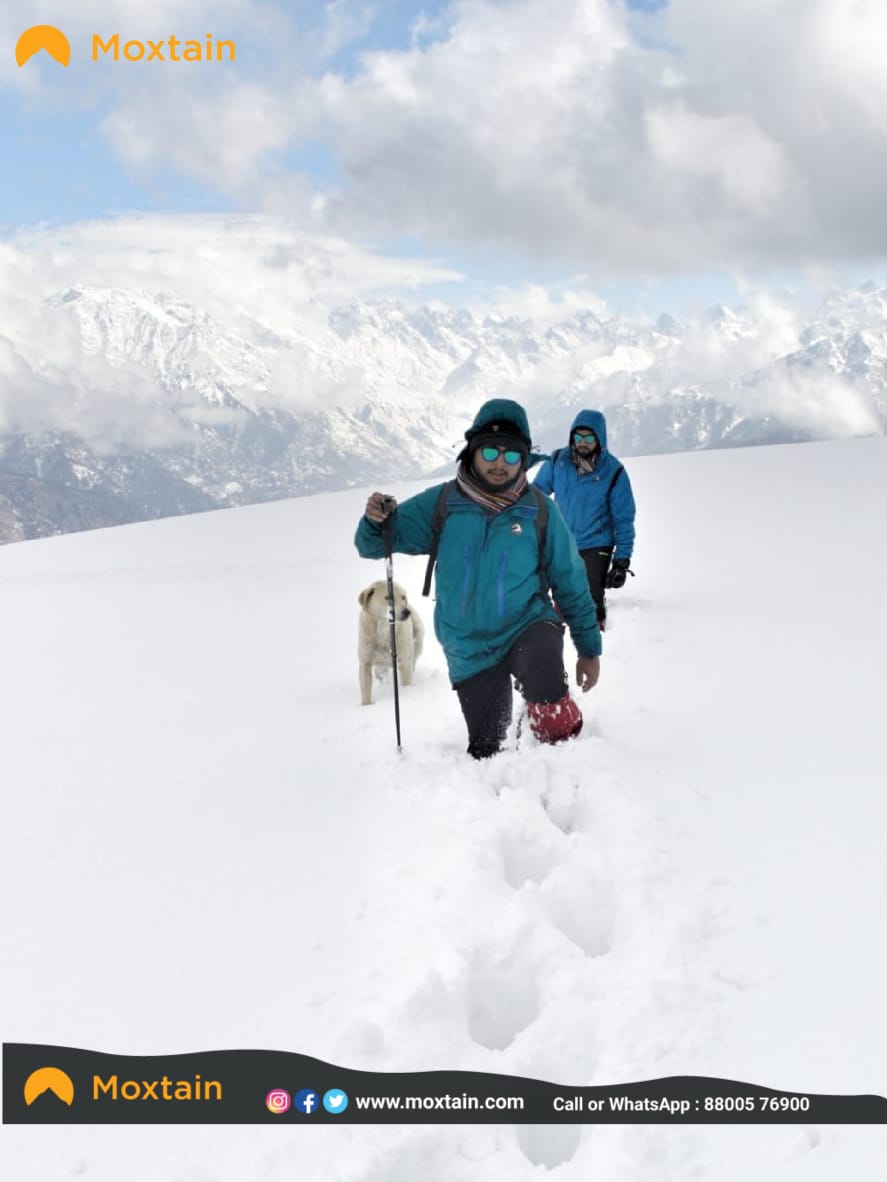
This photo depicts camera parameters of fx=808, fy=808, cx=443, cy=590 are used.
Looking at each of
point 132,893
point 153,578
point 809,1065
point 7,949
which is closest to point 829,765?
point 809,1065

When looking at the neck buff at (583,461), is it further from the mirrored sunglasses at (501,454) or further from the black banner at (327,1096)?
the black banner at (327,1096)

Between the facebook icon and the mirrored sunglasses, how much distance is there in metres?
3.15

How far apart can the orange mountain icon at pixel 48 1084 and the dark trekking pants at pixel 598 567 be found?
21.1ft

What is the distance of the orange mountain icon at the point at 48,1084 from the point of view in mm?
2463

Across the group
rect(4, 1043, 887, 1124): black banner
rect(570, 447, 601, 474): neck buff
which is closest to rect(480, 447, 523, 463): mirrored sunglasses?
rect(4, 1043, 887, 1124): black banner

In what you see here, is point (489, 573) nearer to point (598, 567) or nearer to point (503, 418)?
point (503, 418)

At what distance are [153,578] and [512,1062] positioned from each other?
517 inches

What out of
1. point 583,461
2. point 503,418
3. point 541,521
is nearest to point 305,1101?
point 541,521

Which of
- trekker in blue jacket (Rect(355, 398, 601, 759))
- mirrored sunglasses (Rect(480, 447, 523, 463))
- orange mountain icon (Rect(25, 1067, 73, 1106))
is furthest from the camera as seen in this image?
trekker in blue jacket (Rect(355, 398, 601, 759))

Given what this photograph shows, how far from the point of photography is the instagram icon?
7.86 ft

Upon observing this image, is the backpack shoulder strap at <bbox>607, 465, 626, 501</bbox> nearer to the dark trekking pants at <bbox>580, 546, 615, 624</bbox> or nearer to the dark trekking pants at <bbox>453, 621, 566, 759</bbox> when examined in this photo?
the dark trekking pants at <bbox>580, 546, 615, 624</bbox>

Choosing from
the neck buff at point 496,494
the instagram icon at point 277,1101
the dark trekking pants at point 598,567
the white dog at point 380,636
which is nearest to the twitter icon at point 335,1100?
the instagram icon at point 277,1101

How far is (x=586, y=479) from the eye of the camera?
8070 millimetres

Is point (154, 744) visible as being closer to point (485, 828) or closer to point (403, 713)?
point (403, 713)
